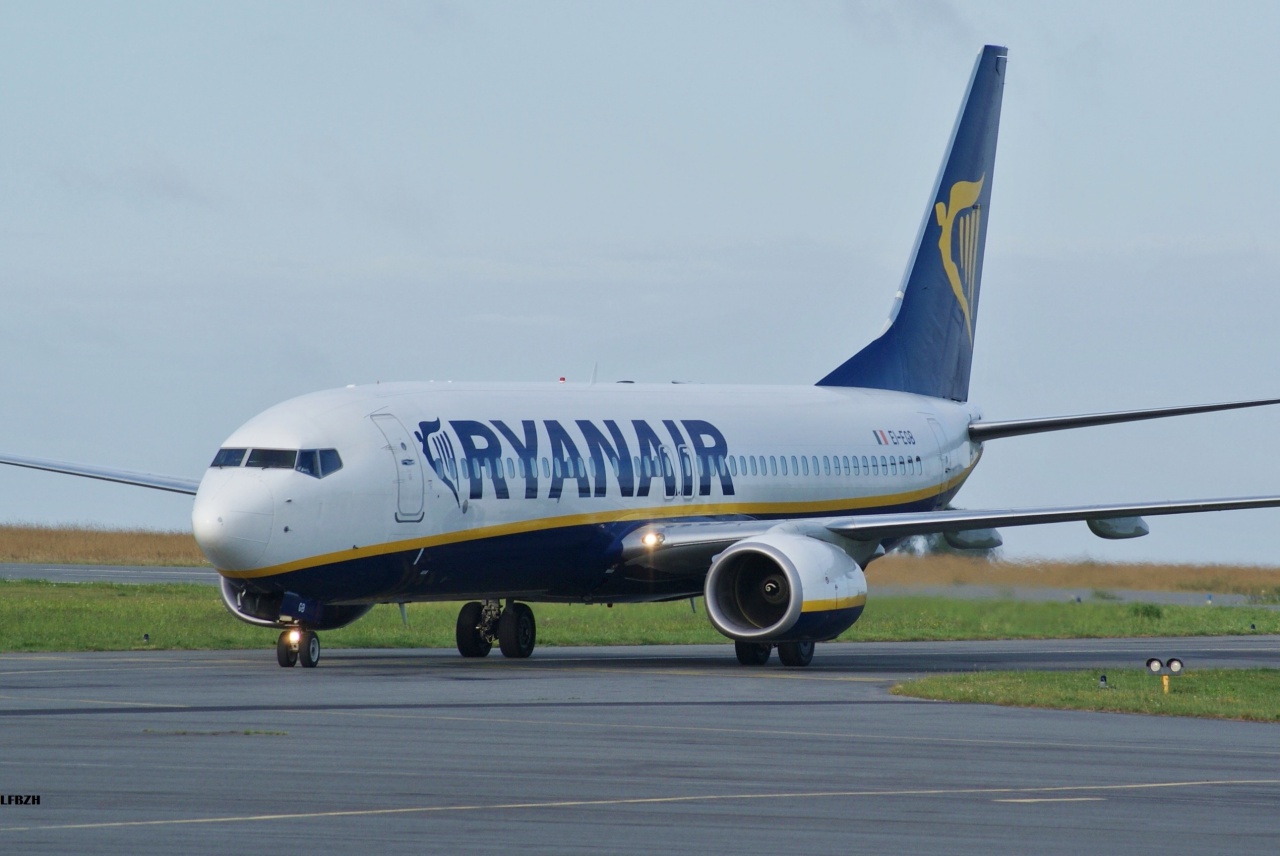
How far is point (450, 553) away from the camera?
2825 centimetres

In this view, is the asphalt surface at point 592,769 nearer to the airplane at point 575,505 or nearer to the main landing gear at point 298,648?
the main landing gear at point 298,648

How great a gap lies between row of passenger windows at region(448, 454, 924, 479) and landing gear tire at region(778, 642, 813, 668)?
3473mm

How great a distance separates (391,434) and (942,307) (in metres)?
17.5

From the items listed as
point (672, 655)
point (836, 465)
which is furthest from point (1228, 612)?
point (672, 655)

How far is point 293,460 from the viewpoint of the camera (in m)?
27.1

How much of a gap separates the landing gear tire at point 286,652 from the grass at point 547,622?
581 cm

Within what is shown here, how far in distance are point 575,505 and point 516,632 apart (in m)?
2.58

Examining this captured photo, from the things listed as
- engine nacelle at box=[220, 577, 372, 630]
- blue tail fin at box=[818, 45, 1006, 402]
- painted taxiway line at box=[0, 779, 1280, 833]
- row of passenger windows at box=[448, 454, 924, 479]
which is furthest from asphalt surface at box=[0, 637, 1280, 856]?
blue tail fin at box=[818, 45, 1006, 402]

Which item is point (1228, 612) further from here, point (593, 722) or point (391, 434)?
point (593, 722)

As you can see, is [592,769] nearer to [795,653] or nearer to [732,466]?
[795,653]

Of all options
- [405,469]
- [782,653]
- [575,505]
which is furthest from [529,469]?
[782,653]

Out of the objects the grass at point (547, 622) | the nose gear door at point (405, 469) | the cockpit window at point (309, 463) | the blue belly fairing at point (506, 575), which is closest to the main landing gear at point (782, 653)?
the blue belly fairing at point (506, 575)

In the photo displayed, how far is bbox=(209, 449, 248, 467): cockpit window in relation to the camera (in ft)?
89.5

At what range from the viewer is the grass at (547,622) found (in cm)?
3503
